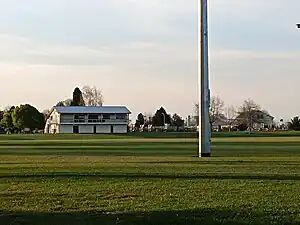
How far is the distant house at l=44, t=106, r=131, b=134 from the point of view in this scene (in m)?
162

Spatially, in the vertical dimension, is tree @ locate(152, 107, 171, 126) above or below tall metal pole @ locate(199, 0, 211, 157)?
above

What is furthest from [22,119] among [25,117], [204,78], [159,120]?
[204,78]

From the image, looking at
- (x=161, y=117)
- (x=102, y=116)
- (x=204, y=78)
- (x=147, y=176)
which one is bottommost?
(x=147, y=176)

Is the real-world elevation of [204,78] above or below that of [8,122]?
below

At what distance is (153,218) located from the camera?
12.4m

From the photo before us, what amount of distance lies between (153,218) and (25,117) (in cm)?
14786

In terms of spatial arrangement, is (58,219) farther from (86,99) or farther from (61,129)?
(86,99)

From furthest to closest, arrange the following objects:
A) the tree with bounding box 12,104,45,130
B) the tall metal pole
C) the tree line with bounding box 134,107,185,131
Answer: the tree line with bounding box 134,107,185,131, the tree with bounding box 12,104,45,130, the tall metal pole

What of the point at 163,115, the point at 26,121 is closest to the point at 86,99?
the point at 163,115

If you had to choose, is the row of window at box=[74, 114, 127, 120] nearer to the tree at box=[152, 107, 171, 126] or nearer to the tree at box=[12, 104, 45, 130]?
the tree at box=[12, 104, 45, 130]

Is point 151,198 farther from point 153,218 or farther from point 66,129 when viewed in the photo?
point 66,129

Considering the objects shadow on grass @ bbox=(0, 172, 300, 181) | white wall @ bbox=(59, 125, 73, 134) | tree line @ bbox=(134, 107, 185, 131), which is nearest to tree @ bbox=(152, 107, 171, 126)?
tree line @ bbox=(134, 107, 185, 131)

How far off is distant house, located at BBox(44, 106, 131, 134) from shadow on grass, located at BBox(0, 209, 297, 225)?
14777 centimetres

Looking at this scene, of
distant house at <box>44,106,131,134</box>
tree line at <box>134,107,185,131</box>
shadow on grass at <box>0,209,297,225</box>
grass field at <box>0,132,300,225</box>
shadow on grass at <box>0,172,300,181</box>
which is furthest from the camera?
tree line at <box>134,107,185,131</box>
